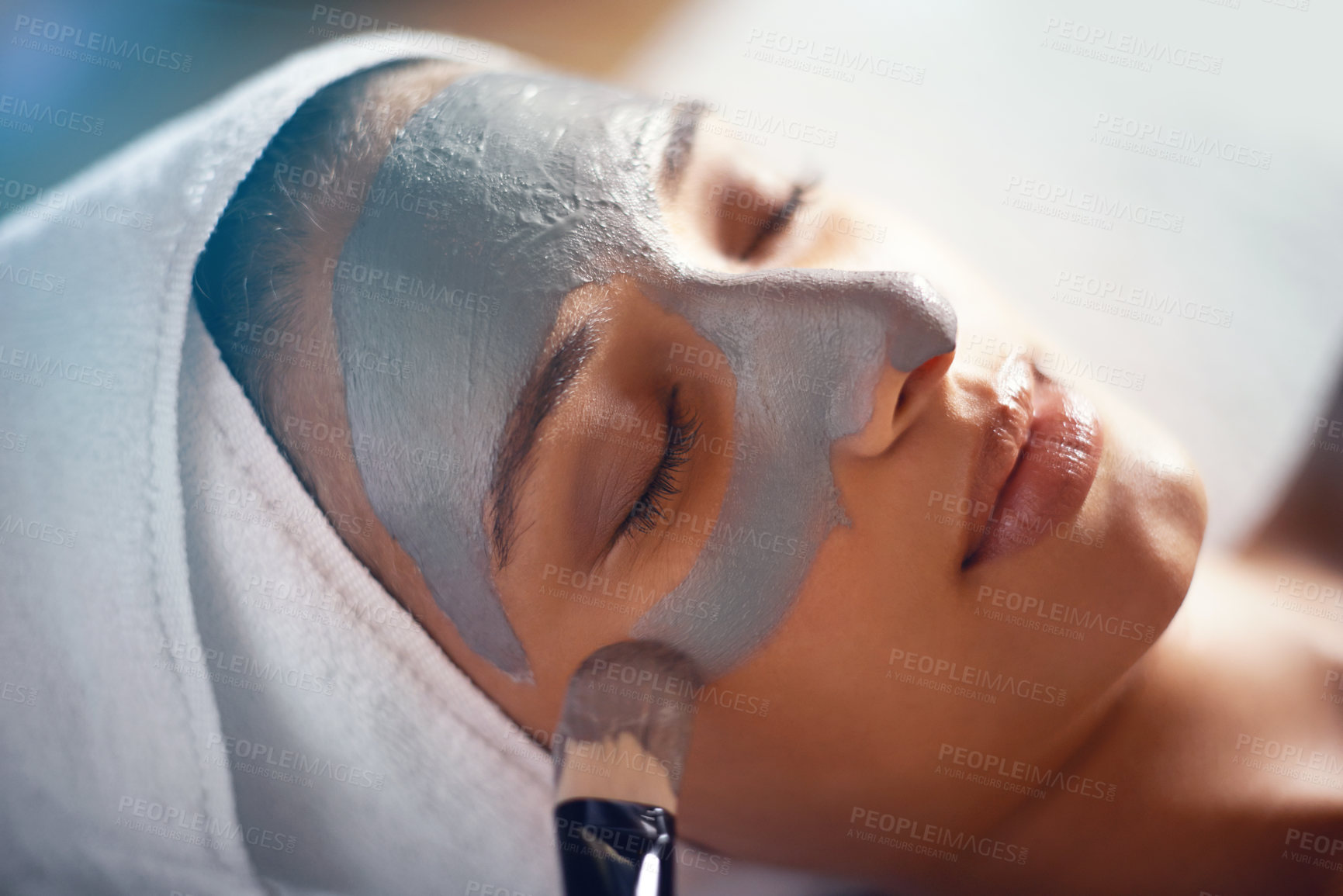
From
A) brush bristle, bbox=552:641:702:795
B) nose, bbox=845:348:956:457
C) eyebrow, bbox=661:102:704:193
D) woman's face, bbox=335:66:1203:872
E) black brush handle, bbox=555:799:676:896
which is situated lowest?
black brush handle, bbox=555:799:676:896

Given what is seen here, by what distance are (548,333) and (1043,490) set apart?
0.42 meters

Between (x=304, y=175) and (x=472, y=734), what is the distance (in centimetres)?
55

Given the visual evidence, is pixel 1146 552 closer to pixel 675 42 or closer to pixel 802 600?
pixel 802 600

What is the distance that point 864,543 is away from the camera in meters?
0.64

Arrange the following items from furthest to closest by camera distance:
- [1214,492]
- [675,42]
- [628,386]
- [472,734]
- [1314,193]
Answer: [675,42], [1314,193], [1214,492], [472,734], [628,386]

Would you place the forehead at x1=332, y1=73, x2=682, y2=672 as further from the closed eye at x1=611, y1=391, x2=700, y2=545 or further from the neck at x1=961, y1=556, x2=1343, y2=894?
the neck at x1=961, y1=556, x2=1343, y2=894

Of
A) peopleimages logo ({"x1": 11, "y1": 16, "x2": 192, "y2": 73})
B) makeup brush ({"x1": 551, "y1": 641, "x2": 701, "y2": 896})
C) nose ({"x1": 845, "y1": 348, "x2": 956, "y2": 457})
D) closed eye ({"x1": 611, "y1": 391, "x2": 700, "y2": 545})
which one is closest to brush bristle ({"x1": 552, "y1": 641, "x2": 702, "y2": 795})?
makeup brush ({"x1": 551, "y1": 641, "x2": 701, "y2": 896})

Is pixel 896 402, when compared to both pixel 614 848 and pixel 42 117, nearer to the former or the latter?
pixel 614 848

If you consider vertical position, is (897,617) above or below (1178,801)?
above

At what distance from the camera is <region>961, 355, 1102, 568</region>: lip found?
65 cm

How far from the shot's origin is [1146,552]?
2.21 ft

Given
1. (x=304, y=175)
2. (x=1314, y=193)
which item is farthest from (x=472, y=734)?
(x=1314, y=193)

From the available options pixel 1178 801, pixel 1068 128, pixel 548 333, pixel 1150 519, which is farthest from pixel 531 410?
pixel 1068 128

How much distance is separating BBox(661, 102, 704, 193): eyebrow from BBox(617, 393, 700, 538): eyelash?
0.20 m
